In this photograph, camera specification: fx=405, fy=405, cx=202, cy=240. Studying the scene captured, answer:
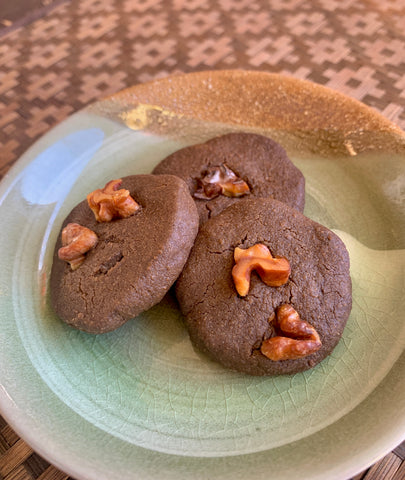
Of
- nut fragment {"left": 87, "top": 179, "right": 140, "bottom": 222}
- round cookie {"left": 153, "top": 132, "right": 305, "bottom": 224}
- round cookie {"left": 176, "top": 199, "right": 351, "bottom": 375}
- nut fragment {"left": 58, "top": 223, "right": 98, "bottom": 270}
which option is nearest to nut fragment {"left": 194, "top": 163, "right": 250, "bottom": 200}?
round cookie {"left": 153, "top": 132, "right": 305, "bottom": 224}

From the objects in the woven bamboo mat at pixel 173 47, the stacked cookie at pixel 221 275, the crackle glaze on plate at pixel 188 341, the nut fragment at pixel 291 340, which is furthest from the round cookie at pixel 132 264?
the woven bamboo mat at pixel 173 47

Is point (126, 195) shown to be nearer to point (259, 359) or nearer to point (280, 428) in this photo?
point (259, 359)

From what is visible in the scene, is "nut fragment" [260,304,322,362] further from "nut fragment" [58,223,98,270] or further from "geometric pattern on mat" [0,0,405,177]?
"geometric pattern on mat" [0,0,405,177]

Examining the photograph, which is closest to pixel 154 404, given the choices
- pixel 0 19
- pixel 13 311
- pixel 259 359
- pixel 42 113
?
pixel 259 359

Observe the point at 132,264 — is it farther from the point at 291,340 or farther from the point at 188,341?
the point at 291,340

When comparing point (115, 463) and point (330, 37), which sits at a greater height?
point (330, 37)

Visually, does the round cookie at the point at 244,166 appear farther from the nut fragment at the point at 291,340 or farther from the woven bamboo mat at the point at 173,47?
the woven bamboo mat at the point at 173,47

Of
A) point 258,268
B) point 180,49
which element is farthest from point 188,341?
point 180,49
